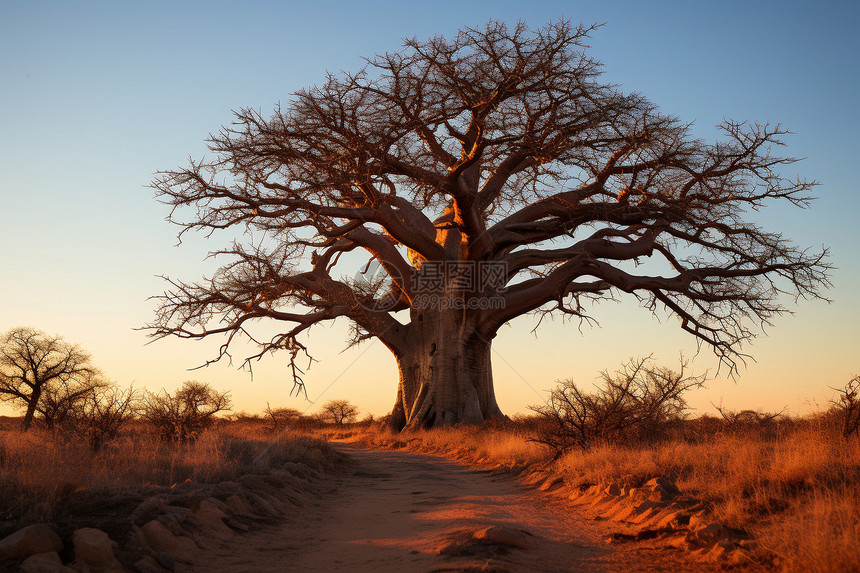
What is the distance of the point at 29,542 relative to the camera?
2.96m

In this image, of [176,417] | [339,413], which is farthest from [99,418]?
[339,413]

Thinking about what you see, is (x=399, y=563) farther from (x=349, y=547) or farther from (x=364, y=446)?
(x=364, y=446)

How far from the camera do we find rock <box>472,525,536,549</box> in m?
3.74

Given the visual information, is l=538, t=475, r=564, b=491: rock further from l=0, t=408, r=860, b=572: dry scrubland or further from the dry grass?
the dry grass

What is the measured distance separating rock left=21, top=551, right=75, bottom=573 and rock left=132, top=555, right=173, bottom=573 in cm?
33

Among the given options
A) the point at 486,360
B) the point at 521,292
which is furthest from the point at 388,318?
the point at 521,292

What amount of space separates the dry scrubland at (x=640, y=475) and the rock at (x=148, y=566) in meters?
0.34

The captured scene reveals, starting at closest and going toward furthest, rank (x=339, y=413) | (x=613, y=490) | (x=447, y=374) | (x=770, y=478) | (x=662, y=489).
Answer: (x=770, y=478), (x=662, y=489), (x=613, y=490), (x=447, y=374), (x=339, y=413)

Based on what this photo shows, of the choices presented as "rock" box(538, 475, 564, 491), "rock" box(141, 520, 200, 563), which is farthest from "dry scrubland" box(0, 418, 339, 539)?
"rock" box(538, 475, 564, 491)

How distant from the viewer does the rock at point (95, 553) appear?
301cm

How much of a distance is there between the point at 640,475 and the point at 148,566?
3.96 meters

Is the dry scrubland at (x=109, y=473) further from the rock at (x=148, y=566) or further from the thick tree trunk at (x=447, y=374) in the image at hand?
the thick tree trunk at (x=447, y=374)

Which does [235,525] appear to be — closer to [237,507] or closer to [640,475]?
[237,507]

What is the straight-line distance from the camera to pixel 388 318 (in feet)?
50.3
